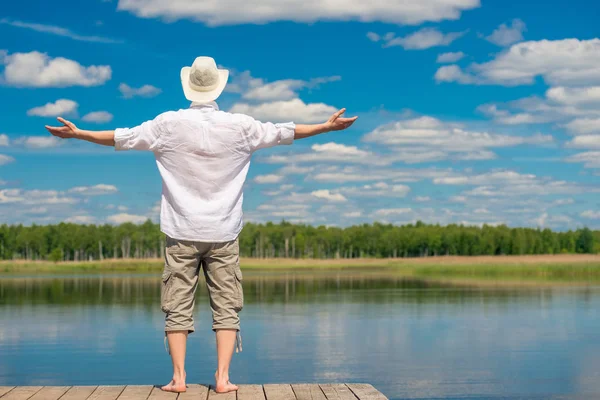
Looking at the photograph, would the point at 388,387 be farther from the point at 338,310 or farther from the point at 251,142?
the point at 338,310

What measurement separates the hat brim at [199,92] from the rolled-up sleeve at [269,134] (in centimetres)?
32

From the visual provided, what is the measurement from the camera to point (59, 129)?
17.4 feet

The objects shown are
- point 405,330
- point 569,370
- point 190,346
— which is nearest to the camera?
point 569,370

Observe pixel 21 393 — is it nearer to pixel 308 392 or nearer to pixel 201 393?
pixel 201 393

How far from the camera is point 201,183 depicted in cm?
516

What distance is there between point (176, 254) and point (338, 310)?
49.6 feet

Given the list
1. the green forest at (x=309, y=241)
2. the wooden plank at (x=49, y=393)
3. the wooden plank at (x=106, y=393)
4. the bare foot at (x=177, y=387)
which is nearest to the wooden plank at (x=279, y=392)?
the bare foot at (x=177, y=387)

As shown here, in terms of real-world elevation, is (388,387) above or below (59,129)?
below

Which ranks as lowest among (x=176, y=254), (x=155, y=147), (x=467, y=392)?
(x=467, y=392)

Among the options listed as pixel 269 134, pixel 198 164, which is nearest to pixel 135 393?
pixel 198 164

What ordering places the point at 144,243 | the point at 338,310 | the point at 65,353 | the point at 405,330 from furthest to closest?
the point at 144,243, the point at 338,310, the point at 405,330, the point at 65,353

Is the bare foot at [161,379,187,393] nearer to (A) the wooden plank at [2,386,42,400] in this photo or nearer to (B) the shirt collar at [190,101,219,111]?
(A) the wooden plank at [2,386,42,400]

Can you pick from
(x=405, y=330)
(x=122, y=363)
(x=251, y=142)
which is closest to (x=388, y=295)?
(x=405, y=330)

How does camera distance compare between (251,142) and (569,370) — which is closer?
(251,142)
